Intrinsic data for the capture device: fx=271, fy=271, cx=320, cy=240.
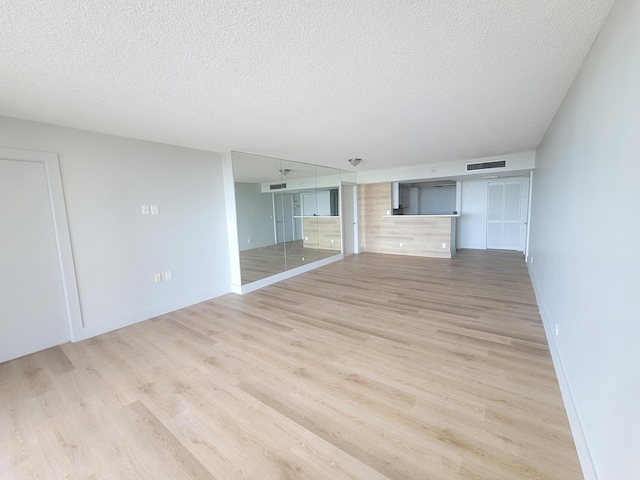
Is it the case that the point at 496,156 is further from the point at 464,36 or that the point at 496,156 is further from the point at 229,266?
the point at 229,266

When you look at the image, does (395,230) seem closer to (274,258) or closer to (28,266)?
(274,258)

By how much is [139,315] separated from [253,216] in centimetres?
232

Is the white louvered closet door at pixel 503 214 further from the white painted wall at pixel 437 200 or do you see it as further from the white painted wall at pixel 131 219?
the white painted wall at pixel 131 219

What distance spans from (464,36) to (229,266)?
14.2 feet

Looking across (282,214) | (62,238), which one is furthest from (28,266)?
(282,214)

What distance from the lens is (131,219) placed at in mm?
3480

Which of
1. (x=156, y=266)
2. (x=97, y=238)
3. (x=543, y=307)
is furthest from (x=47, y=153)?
(x=543, y=307)

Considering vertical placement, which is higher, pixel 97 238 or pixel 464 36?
pixel 464 36

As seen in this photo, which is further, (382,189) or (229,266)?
(382,189)

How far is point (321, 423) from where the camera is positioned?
70.1 inches

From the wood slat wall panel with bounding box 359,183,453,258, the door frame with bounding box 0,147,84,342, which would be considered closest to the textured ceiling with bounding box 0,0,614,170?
the door frame with bounding box 0,147,84,342

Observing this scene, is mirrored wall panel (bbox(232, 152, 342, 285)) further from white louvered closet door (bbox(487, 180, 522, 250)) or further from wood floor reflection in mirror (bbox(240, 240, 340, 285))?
white louvered closet door (bbox(487, 180, 522, 250))

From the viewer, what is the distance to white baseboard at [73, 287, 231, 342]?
3.17m

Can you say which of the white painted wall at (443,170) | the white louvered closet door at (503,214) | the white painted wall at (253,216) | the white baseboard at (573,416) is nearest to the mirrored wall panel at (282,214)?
the white painted wall at (253,216)
